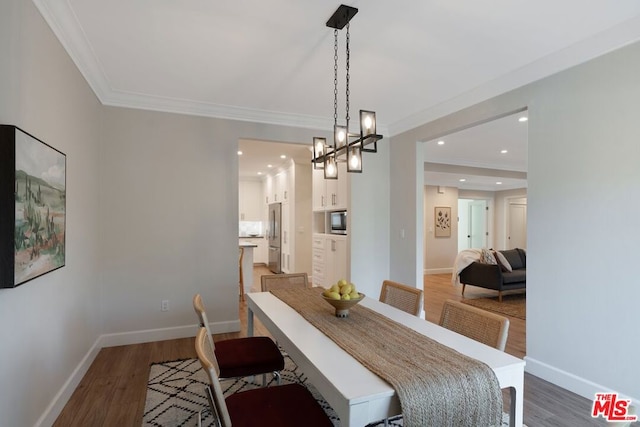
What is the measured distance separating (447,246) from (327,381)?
837cm

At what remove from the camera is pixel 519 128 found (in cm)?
453

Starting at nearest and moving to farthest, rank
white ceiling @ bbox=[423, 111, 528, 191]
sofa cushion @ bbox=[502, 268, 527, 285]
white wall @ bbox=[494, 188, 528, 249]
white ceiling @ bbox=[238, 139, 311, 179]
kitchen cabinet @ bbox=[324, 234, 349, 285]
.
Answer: white ceiling @ bbox=[423, 111, 528, 191], kitchen cabinet @ bbox=[324, 234, 349, 285], sofa cushion @ bbox=[502, 268, 527, 285], white ceiling @ bbox=[238, 139, 311, 179], white wall @ bbox=[494, 188, 528, 249]

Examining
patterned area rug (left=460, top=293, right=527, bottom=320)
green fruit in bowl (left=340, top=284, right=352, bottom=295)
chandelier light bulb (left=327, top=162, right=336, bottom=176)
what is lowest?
patterned area rug (left=460, top=293, right=527, bottom=320)

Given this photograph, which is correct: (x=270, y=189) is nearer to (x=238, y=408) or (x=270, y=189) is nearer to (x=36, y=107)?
(x=36, y=107)

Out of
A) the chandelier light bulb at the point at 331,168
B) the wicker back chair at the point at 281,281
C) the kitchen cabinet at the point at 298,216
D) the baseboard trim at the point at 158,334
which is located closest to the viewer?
the chandelier light bulb at the point at 331,168

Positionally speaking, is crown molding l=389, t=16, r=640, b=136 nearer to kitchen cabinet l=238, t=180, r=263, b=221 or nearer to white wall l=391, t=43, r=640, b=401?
white wall l=391, t=43, r=640, b=401

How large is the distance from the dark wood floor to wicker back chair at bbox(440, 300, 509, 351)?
2.93 ft

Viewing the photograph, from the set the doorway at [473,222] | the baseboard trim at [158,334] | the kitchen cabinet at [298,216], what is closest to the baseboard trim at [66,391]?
the baseboard trim at [158,334]

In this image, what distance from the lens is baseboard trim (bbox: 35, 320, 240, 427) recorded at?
7.15 ft

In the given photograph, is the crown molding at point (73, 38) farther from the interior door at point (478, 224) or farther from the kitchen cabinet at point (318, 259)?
the interior door at point (478, 224)

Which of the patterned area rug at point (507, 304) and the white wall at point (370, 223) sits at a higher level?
the white wall at point (370, 223)

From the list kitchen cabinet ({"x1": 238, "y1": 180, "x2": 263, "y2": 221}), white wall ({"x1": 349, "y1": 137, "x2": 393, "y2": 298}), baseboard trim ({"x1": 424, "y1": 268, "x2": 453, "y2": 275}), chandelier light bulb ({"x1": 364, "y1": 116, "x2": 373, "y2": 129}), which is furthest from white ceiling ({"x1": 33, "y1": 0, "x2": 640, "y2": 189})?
kitchen cabinet ({"x1": 238, "y1": 180, "x2": 263, "y2": 221})

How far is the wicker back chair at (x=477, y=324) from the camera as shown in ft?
5.47

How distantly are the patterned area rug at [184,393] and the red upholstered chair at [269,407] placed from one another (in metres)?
0.70
